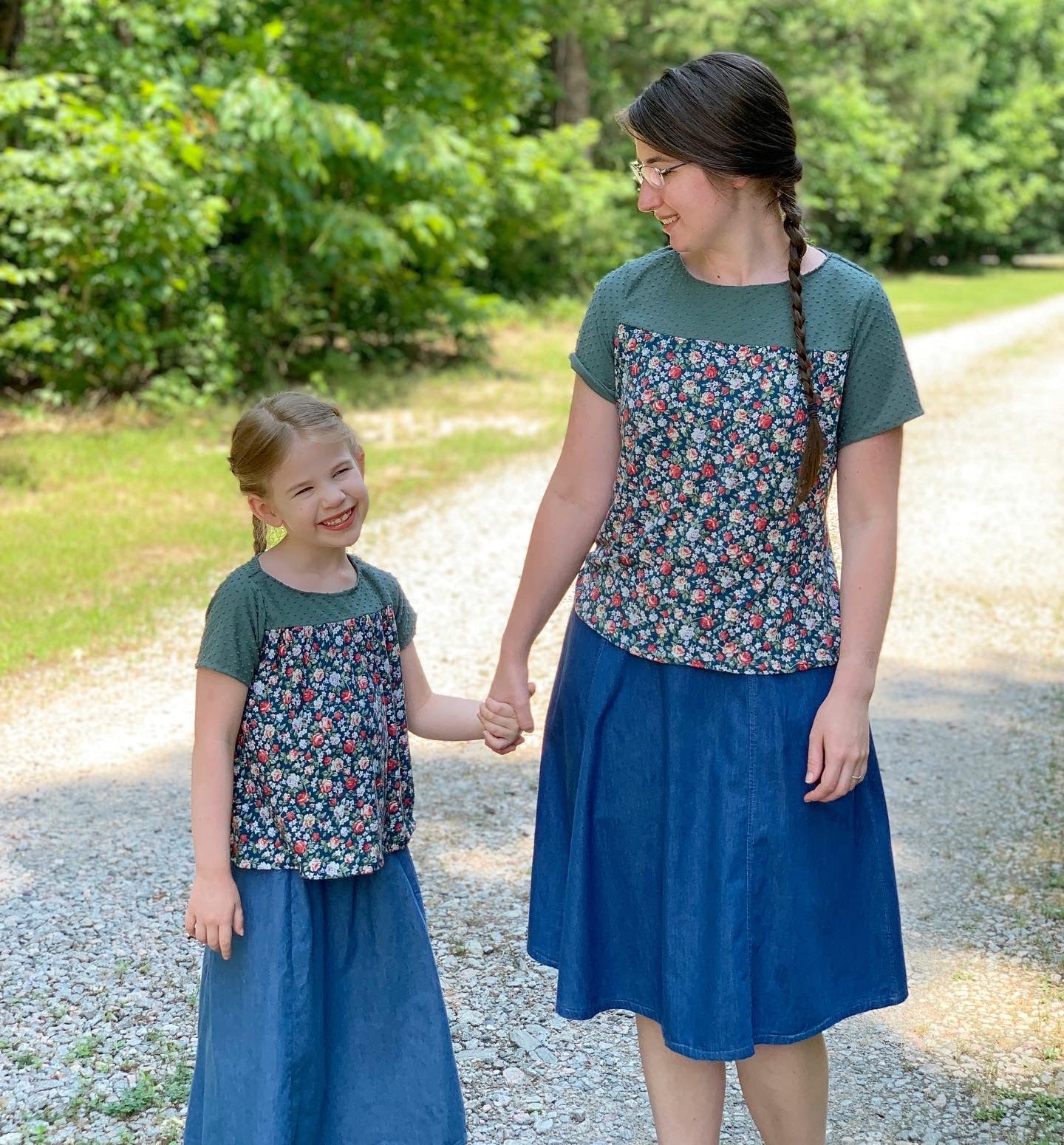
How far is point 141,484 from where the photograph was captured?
864 centimetres

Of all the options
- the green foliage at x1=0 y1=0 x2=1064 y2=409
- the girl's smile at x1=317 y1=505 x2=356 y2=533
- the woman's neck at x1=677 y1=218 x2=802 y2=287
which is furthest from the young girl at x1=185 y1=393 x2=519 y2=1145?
the green foliage at x1=0 y1=0 x2=1064 y2=409

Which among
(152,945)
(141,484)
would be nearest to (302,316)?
(141,484)

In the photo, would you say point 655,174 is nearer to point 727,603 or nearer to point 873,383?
point 873,383

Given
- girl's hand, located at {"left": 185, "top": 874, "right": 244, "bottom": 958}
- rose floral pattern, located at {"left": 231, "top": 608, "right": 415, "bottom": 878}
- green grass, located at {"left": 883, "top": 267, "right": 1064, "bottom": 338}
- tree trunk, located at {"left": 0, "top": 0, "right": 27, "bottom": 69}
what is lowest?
green grass, located at {"left": 883, "top": 267, "right": 1064, "bottom": 338}

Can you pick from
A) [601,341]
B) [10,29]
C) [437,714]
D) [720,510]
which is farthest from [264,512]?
[10,29]

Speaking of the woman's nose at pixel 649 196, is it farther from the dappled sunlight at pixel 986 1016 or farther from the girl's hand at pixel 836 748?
the dappled sunlight at pixel 986 1016

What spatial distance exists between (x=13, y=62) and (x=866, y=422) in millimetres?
9512

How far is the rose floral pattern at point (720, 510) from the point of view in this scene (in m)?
2.02

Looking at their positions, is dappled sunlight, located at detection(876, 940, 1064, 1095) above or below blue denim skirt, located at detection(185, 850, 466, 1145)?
below

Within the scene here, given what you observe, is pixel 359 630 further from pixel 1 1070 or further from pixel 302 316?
pixel 302 316

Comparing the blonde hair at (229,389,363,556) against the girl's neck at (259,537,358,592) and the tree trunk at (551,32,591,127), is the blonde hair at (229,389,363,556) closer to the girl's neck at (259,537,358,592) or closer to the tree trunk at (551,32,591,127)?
the girl's neck at (259,537,358,592)

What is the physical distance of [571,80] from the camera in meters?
21.8

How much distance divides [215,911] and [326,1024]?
32 centimetres

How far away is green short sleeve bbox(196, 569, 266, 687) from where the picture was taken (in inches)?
83.0
